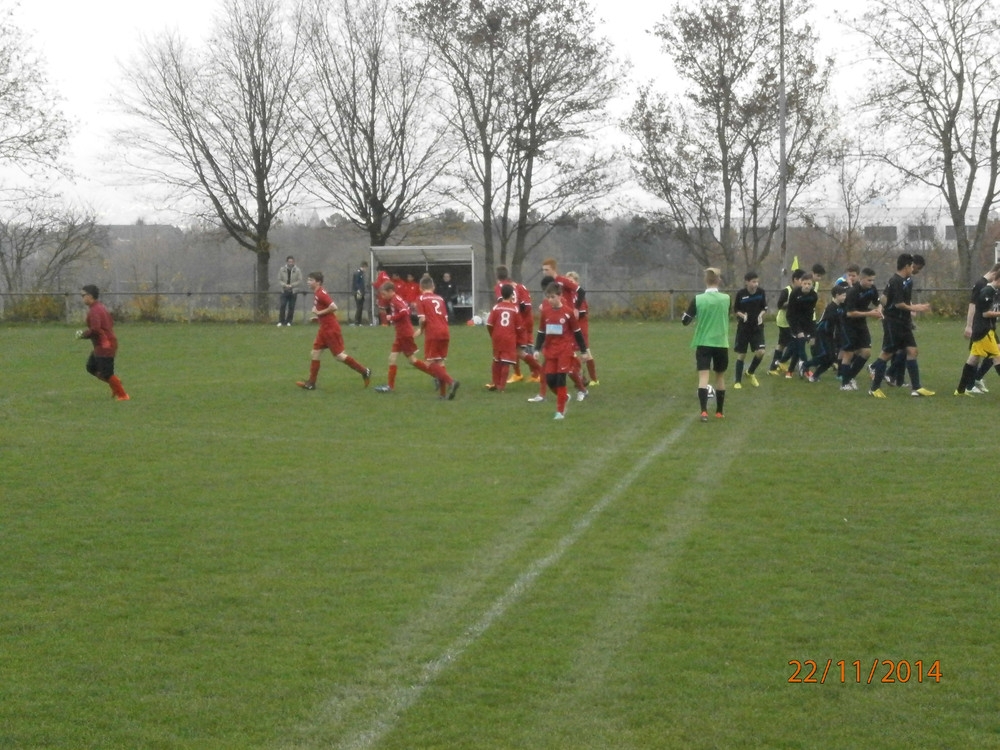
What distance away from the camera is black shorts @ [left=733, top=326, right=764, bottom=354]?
1750 cm

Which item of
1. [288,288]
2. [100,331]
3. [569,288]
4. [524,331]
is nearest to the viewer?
[100,331]

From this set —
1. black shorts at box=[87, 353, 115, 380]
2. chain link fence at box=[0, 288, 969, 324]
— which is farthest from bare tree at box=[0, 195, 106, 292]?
black shorts at box=[87, 353, 115, 380]

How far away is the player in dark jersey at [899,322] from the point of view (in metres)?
16.0

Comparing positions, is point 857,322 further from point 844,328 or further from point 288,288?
point 288,288

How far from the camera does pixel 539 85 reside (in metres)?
47.4

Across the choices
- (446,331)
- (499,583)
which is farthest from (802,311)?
(499,583)

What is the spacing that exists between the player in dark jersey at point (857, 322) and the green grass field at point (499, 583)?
2.89 m

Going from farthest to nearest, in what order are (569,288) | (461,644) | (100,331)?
(569,288), (100,331), (461,644)

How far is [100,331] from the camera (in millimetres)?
16156

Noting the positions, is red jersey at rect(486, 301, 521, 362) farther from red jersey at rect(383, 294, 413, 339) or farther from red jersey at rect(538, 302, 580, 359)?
red jersey at rect(538, 302, 580, 359)

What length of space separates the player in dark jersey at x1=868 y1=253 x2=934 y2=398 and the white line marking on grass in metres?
8.14

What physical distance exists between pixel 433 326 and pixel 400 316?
2.04ft

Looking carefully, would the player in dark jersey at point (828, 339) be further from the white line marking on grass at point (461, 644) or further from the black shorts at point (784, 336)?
the white line marking on grass at point (461, 644)

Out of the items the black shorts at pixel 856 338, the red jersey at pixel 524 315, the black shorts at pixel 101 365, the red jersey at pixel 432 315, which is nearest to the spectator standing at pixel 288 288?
the red jersey at pixel 524 315
